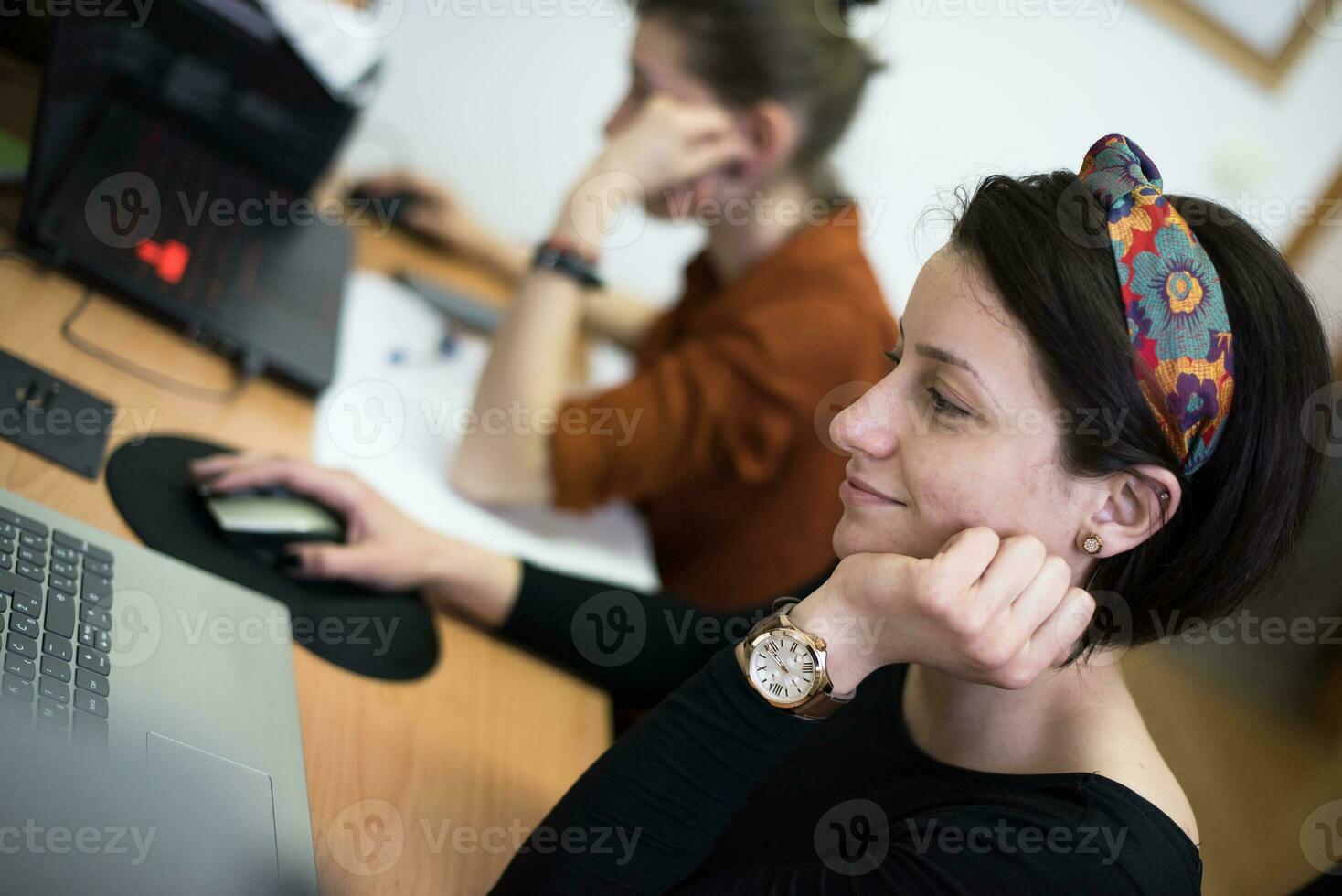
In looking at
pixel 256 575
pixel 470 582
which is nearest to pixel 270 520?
pixel 256 575

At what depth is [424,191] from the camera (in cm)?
191

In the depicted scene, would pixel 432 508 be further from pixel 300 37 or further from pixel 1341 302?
pixel 1341 302

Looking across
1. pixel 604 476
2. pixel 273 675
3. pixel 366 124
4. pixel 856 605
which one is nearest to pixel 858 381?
pixel 604 476

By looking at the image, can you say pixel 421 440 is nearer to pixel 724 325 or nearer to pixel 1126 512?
pixel 724 325

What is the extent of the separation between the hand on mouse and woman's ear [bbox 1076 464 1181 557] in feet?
1.84

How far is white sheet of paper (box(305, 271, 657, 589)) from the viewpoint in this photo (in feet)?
4.04

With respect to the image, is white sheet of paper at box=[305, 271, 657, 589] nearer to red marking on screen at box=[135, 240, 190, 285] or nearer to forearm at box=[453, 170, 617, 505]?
forearm at box=[453, 170, 617, 505]

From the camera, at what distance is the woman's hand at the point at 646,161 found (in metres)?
1.46

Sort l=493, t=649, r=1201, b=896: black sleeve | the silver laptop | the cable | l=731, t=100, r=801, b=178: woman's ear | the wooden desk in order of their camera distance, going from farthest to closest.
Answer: l=731, t=100, r=801, b=178: woman's ear, the cable, the wooden desk, l=493, t=649, r=1201, b=896: black sleeve, the silver laptop

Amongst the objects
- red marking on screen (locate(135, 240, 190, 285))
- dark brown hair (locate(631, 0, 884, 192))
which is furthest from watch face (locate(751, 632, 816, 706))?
dark brown hair (locate(631, 0, 884, 192))

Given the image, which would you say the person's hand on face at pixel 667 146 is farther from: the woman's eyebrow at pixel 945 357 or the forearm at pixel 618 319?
the woman's eyebrow at pixel 945 357

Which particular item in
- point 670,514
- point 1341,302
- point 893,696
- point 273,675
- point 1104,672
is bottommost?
point 273,675

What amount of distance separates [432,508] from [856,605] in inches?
25.3

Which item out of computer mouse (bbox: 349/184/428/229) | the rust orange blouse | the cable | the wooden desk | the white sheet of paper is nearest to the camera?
the wooden desk
